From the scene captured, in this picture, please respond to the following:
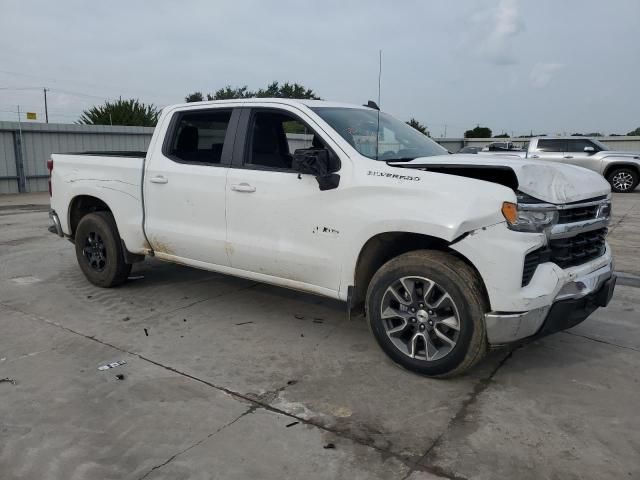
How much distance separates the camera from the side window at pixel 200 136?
15.5ft

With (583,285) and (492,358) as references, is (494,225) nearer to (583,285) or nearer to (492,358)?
(583,285)

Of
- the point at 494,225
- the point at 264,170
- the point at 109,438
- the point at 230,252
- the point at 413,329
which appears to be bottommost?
the point at 109,438

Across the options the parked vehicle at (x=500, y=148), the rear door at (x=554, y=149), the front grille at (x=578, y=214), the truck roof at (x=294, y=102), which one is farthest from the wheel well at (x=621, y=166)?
the front grille at (x=578, y=214)

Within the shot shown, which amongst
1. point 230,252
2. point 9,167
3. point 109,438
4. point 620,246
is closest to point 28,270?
point 230,252

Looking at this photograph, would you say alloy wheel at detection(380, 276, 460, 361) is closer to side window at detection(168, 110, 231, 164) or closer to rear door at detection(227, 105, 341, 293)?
rear door at detection(227, 105, 341, 293)

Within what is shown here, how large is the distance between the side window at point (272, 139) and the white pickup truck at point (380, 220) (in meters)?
0.01

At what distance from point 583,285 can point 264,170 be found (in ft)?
8.06

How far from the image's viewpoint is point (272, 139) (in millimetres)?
4656

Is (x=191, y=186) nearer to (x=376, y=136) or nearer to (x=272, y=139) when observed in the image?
(x=272, y=139)

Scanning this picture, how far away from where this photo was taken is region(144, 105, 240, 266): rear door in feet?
15.1

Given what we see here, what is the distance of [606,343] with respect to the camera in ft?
14.2

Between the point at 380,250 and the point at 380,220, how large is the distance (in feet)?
1.08

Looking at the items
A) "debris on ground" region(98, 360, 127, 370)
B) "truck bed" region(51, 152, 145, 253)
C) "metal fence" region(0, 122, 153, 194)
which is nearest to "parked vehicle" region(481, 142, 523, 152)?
"metal fence" region(0, 122, 153, 194)

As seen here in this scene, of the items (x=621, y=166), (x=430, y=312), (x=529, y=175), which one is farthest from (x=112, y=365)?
(x=621, y=166)
